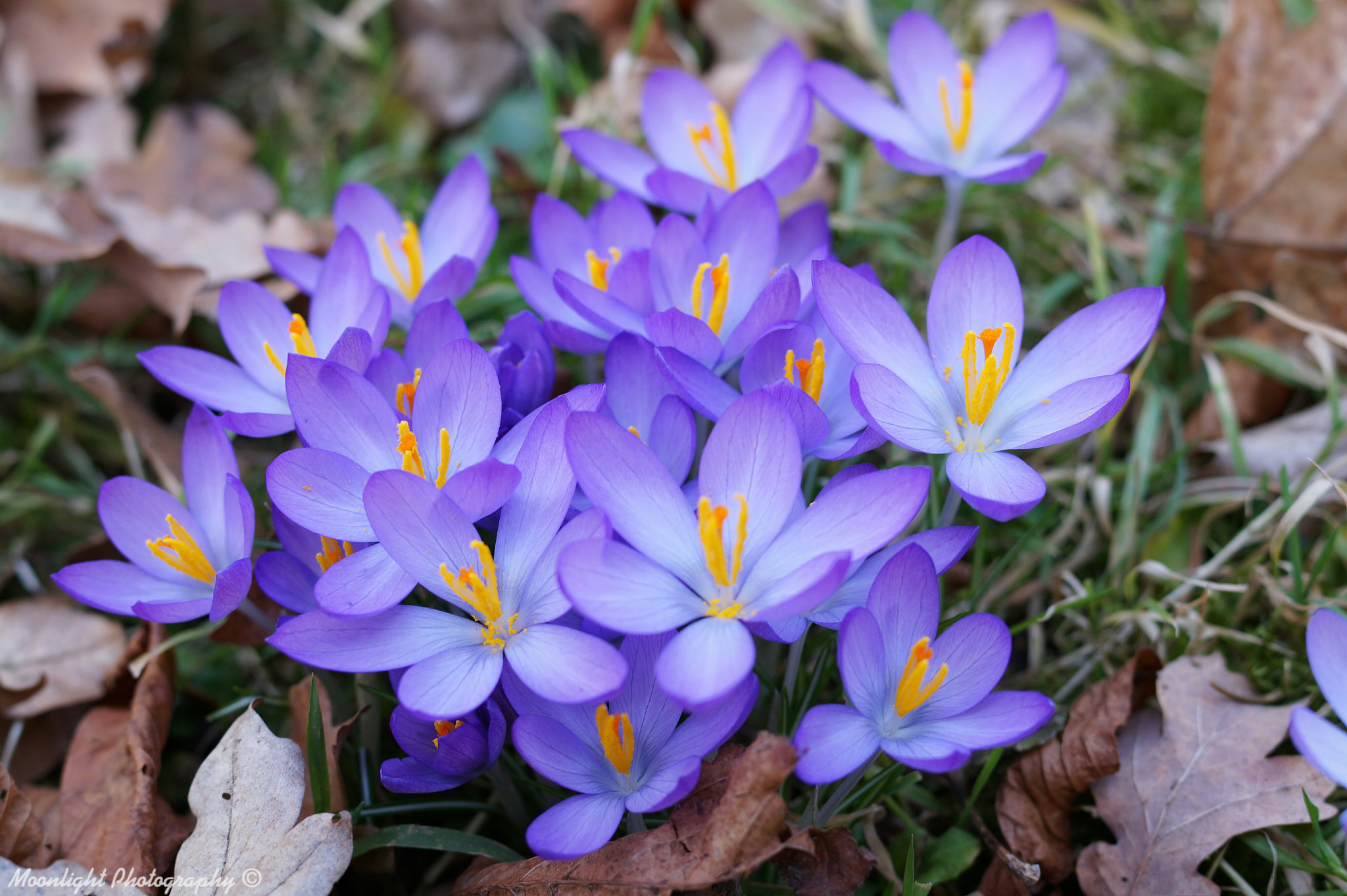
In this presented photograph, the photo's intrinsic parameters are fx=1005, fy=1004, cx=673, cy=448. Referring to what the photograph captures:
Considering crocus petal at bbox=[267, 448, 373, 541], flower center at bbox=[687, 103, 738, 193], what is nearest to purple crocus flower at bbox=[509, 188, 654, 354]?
flower center at bbox=[687, 103, 738, 193]

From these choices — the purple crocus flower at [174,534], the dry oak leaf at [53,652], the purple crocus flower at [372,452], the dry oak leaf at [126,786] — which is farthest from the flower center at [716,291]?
the dry oak leaf at [53,652]

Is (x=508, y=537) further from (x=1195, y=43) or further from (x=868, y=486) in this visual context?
(x=1195, y=43)

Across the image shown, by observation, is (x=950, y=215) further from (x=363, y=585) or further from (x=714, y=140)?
(x=363, y=585)

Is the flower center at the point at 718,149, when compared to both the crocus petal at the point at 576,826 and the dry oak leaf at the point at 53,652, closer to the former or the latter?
the crocus petal at the point at 576,826

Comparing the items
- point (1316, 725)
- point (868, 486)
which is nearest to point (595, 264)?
point (868, 486)

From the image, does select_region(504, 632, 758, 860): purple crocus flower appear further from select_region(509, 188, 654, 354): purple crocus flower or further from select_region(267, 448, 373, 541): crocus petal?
select_region(509, 188, 654, 354): purple crocus flower

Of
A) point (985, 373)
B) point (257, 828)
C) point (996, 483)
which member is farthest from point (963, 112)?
point (257, 828)
